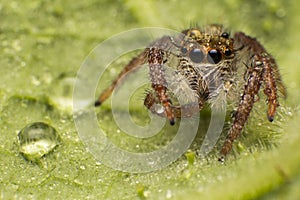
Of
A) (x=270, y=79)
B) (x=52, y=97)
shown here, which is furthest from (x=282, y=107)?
(x=52, y=97)

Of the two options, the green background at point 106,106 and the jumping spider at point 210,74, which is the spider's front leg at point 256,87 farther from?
the green background at point 106,106

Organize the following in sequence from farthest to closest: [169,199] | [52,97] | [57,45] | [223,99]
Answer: [57,45] < [52,97] < [223,99] < [169,199]

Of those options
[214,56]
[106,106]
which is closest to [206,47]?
[214,56]

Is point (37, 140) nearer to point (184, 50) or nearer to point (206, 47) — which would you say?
point (184, 50)

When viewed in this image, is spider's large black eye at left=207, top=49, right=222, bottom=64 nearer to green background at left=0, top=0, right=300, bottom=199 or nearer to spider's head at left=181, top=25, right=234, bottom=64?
spider's head at left=181, top=25, right=234, bottom=64

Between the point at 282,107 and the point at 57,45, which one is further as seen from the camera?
the point at 57,45

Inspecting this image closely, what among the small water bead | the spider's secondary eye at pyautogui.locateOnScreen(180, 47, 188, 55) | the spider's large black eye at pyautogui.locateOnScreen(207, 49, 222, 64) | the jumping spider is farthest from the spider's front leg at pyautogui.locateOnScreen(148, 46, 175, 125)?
the small water bead

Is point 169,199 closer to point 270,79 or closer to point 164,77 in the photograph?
point 164,77
